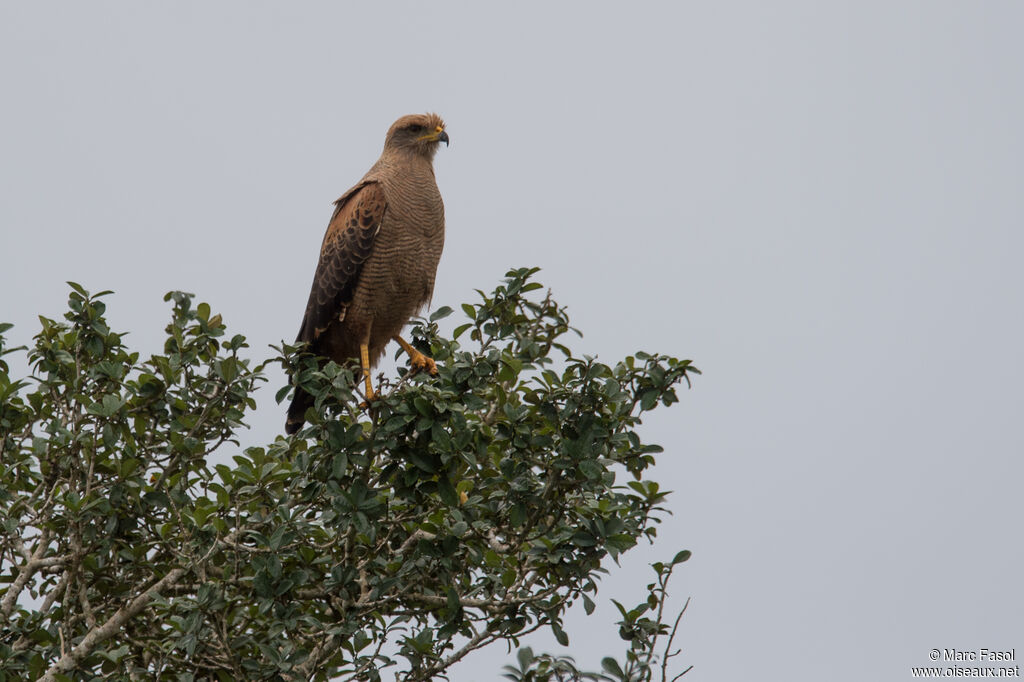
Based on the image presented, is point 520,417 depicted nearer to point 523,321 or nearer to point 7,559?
point 523,321

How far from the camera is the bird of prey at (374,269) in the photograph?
7184 mm

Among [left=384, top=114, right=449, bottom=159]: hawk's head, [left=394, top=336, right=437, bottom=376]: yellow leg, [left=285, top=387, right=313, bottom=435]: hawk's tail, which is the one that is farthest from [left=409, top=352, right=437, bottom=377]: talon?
[left=384, top=114, right=449, bottom=159]: hawk's head

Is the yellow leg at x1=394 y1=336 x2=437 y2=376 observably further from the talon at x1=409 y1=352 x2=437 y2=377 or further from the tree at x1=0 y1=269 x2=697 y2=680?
the tree at x1=0 y1=269 x2=697 y2=680

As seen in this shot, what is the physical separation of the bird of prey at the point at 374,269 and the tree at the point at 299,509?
1.77m

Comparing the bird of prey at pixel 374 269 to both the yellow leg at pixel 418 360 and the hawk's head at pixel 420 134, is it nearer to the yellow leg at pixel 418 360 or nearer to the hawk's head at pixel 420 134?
the yellow leg at pixel 418 360

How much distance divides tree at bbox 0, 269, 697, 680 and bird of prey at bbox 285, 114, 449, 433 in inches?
69.7

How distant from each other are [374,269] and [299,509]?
8.15 ft

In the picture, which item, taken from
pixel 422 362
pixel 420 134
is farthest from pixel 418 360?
pixel 420 134

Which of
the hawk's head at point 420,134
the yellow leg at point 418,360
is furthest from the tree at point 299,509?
the hawk's head at point 420,134

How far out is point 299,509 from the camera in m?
5.06

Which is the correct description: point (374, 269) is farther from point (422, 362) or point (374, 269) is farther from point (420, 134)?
point (420, 134)

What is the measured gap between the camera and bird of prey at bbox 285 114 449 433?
7.18m

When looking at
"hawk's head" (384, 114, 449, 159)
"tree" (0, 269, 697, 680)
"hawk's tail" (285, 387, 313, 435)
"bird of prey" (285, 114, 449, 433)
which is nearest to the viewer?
"tree" (0, 269, 697, 680)

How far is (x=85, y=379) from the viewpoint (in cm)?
534
